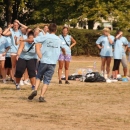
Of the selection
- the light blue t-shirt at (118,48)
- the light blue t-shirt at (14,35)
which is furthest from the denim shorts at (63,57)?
the light blue t-shirt at (118,48)

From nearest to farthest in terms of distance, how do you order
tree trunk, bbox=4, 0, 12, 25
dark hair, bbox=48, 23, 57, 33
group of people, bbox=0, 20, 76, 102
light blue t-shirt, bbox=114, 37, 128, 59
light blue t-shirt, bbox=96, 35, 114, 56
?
dark hair, bbox=48, 23, 57, 33, group of people, bbox=0, 20, 76, 102, light blue t-shirt, bbox=96, 35, 114, 56, light blue t-shirt, bbox=114, 37, 128, 59, tree trunk, bbox=4, 0, 12, 25

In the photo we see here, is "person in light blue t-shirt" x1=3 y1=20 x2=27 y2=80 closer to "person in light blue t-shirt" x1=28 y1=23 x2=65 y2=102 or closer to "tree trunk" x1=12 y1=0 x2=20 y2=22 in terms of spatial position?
"person in light blue t-shirt" x1=28 y1=23 x2=65 y2=102

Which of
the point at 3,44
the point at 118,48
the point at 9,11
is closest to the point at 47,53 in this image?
the point at 3,44

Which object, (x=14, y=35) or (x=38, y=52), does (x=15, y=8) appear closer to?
(x=14, y=35)

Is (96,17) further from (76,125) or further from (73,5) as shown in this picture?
(76,125)

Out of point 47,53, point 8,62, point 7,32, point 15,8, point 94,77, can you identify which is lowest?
point 94,77

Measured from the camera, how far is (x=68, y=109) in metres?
12.0

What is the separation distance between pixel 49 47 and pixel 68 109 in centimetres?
171

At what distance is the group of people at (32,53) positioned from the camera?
1295cm

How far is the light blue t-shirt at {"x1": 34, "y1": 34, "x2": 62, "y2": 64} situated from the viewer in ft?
42.2

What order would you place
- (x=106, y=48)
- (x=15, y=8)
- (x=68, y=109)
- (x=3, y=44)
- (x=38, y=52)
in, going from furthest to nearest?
(x=15, y=8) → (x=106, y=48) → (x=3, y=44) → (x=38, y=52) → (x=68, y=109)

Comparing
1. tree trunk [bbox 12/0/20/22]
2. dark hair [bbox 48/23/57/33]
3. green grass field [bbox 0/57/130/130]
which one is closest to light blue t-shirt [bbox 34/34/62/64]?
dark hair [bbox 48/23/57/33]

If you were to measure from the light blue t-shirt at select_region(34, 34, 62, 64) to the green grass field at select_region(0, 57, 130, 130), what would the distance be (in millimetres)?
1015

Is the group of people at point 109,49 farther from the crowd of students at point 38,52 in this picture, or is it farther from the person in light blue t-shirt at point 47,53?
the person in light blue t-shirt at point 47,53
